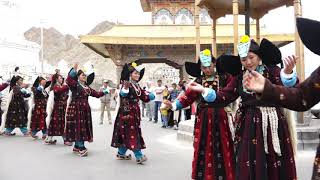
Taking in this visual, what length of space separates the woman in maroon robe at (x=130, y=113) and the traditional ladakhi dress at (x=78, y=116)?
998 millimetres

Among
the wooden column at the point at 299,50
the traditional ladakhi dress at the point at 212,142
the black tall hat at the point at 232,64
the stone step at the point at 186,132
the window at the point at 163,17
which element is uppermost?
the window at the point at 163,17

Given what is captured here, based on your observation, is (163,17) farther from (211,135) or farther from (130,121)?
(211,135)

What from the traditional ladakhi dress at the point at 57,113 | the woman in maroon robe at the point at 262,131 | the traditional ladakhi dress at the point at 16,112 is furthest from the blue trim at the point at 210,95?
the traditional ladakhi dress at the point at 16,112

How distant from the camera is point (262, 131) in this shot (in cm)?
344

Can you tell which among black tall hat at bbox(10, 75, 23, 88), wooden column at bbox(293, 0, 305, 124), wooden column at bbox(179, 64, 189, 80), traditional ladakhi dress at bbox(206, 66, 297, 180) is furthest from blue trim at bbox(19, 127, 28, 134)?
wooden column at bbox(179, 64, 189, 80)

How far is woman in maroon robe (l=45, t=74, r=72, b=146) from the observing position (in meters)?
9.02

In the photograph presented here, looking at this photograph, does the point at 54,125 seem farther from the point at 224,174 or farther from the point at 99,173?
the point at 224,174

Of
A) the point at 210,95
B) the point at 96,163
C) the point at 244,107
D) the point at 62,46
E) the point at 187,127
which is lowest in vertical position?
the point at 96,163

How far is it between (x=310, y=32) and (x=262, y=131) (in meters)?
1.55

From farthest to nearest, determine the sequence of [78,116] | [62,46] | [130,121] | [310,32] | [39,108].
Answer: [62,46] → [39,108] → [78,116] → [130,121] → [310,32]

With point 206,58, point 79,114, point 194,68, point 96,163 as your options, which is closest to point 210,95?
point 206,58

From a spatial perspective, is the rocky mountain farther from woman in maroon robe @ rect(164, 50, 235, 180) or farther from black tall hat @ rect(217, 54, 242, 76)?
black tall hat @ rect(217, 54, 242, 76)

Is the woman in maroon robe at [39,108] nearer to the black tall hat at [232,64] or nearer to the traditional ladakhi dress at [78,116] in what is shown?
the traditional ladakhi dress at [78,116]

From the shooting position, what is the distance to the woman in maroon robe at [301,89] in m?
2.01
